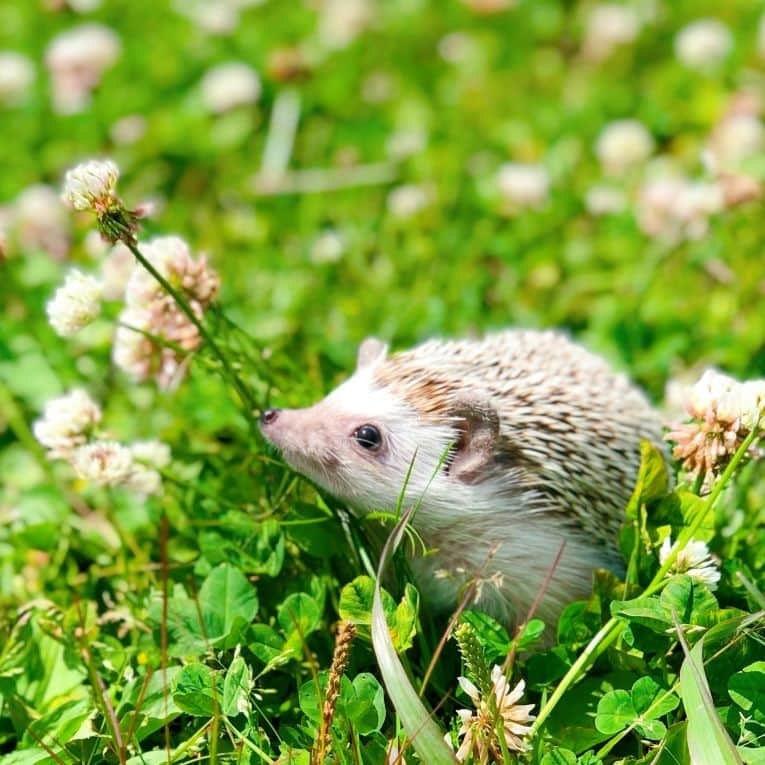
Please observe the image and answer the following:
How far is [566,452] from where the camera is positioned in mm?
2752

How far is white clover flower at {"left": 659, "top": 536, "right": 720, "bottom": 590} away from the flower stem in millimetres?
1040

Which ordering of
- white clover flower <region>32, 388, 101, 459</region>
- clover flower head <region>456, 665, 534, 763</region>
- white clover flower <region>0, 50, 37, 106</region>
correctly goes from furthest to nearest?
1. white clover flower <region>0, 50, 37, 106</region>
2. white clover flower <region>32, 388, 101, 459</region>
3. clover flower head <region>456, 665, 534, 763</region>

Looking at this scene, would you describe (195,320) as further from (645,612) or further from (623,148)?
(623,148)

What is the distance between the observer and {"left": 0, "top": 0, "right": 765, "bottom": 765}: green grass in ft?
7.48

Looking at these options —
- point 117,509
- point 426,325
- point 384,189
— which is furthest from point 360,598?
point 384,189

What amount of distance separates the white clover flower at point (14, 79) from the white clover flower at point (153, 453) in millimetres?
3087

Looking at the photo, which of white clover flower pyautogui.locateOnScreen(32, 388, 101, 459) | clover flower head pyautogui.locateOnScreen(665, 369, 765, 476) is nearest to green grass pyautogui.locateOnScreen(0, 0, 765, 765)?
clover flower head pyautogui.locateOnScreen(665, 369, 765, 476)

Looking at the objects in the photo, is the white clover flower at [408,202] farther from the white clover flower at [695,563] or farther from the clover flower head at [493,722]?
the clover flower head at [493,722]

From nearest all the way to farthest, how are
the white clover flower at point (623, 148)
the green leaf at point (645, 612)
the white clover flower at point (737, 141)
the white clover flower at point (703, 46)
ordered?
the green leaf at point (645, 612) < the white clover flower at point (737, 141) < the white clover flower at point (623, 148) < the white clover flower at point (703, 46)

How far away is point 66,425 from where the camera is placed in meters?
2.73

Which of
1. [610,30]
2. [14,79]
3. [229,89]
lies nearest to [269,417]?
[229,89]

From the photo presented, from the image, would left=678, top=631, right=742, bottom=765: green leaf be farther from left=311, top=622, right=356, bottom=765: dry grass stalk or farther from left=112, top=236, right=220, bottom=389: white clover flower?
left=112, top=236, right=220, bottom=389: white clover flower

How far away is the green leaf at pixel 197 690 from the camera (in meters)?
2.23

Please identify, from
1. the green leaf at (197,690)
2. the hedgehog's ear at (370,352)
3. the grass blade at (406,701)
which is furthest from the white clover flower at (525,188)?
the green leaf at (197,690)
